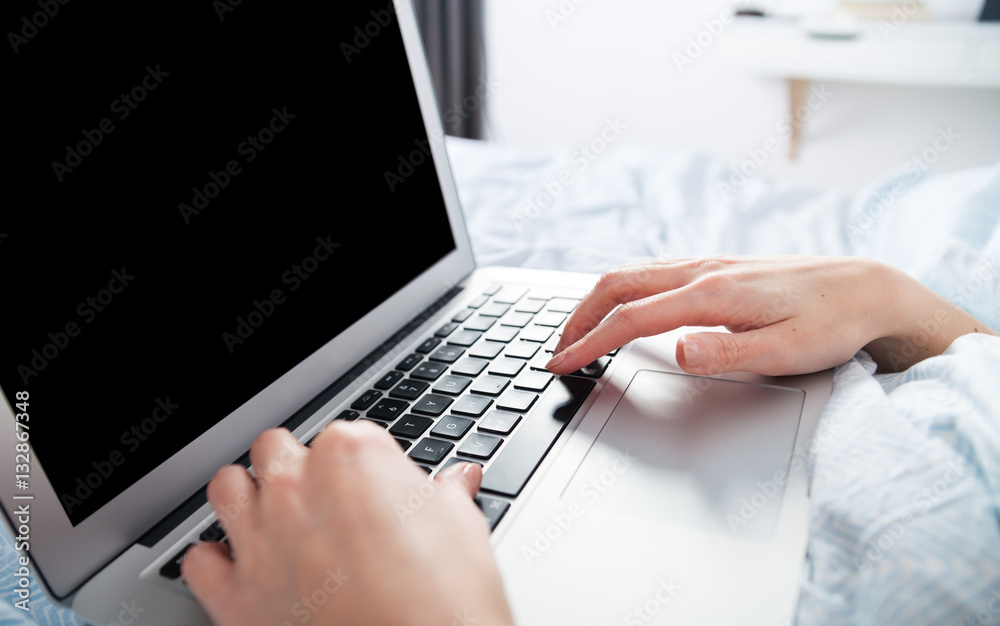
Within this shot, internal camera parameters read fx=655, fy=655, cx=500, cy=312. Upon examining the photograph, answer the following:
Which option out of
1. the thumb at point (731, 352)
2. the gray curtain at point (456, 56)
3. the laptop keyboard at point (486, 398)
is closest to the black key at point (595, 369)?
the laptop keyboard at point (486, 398)

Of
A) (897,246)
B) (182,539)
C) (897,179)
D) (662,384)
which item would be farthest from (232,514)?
(897,179)

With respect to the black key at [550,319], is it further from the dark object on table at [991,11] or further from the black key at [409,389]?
the dark object on table at [991,11]

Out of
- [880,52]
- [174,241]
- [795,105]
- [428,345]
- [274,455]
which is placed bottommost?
[795,105]

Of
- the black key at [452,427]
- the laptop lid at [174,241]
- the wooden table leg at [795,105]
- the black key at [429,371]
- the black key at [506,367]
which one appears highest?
the laptop lid at [174,241]

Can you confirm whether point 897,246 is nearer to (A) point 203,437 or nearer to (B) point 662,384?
(B) point 662,384

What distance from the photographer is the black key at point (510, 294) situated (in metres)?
0.84

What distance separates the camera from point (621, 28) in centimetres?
298

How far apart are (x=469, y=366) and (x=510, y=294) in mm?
189

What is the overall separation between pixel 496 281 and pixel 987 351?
545mm

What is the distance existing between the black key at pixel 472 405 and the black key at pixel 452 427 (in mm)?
12

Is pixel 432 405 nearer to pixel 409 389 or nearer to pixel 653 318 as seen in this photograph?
pixel 409 389

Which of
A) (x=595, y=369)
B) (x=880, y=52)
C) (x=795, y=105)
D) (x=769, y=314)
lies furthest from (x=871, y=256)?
(x=795, y=105)

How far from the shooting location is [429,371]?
2.25ft

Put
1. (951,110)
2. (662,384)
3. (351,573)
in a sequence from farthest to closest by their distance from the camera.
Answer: (951,110)
(662,384)
(351,573)
